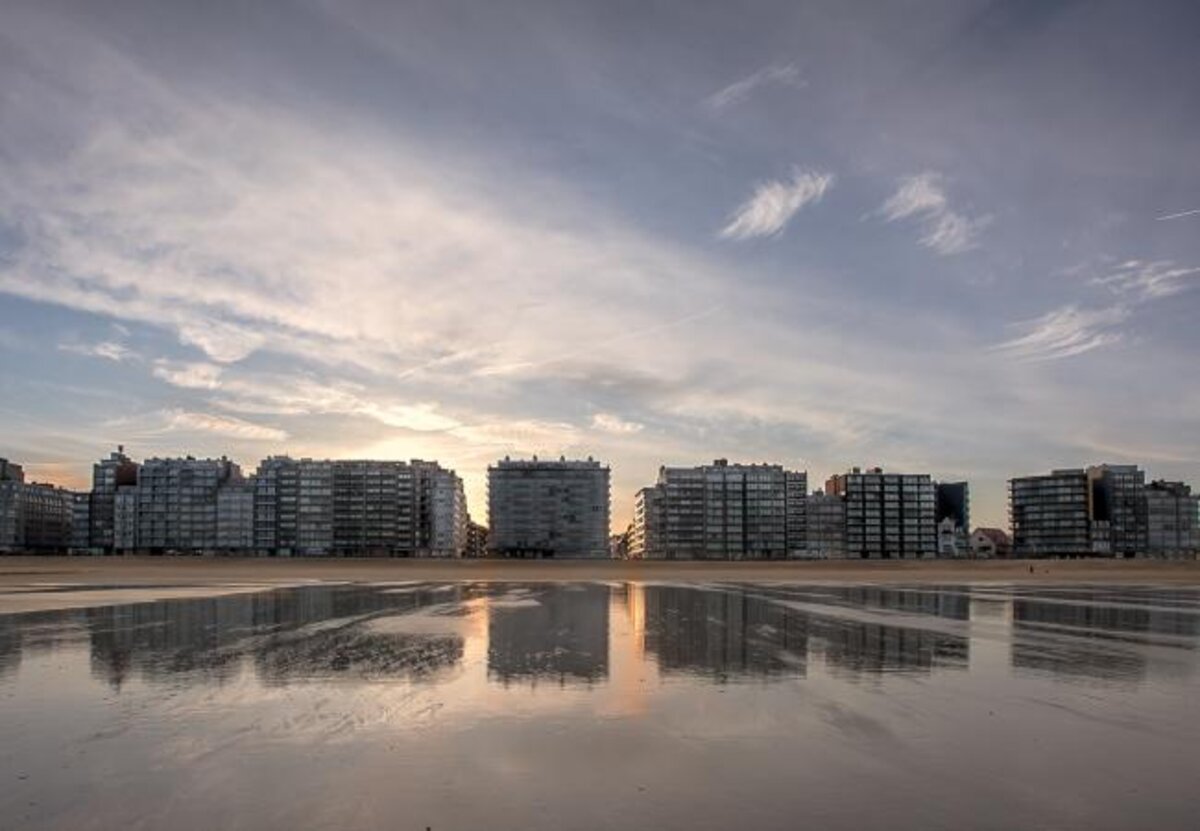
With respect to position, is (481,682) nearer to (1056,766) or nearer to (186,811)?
(186,811)

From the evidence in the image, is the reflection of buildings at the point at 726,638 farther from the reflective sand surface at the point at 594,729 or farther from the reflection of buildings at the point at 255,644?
the reflection of buildings at the point at 255,644

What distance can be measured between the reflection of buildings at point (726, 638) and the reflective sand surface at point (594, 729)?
0.54ft

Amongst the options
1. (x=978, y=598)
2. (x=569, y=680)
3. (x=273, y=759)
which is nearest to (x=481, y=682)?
(x=569, y=680)

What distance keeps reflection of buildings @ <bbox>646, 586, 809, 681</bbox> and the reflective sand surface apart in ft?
0.54

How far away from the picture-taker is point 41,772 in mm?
9758

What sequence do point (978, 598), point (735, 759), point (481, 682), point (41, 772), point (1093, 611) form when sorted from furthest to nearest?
point (978, 598)
point (1093, 611)
point (481, 682)
point (735, 759)
point (41, 772)

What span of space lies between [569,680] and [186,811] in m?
8.45

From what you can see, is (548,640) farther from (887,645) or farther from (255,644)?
(887,645)

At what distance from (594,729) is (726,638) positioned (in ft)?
38.7

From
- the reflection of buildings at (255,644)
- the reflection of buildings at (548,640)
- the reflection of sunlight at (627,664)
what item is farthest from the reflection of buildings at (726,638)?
the reflection of buildings at (255,644)

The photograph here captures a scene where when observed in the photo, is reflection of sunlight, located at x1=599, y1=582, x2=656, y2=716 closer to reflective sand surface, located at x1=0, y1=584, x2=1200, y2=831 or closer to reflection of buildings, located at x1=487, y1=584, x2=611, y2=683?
reflective sand surface, located at x1=0, y1=584, x2=1200, y2=831

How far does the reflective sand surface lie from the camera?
28.1 feet

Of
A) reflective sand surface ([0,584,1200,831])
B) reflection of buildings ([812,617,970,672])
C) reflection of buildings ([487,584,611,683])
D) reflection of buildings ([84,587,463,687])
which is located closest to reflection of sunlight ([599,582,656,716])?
reflective sand surface ([0,584,1200,831])

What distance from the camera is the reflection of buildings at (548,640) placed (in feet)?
56.9
